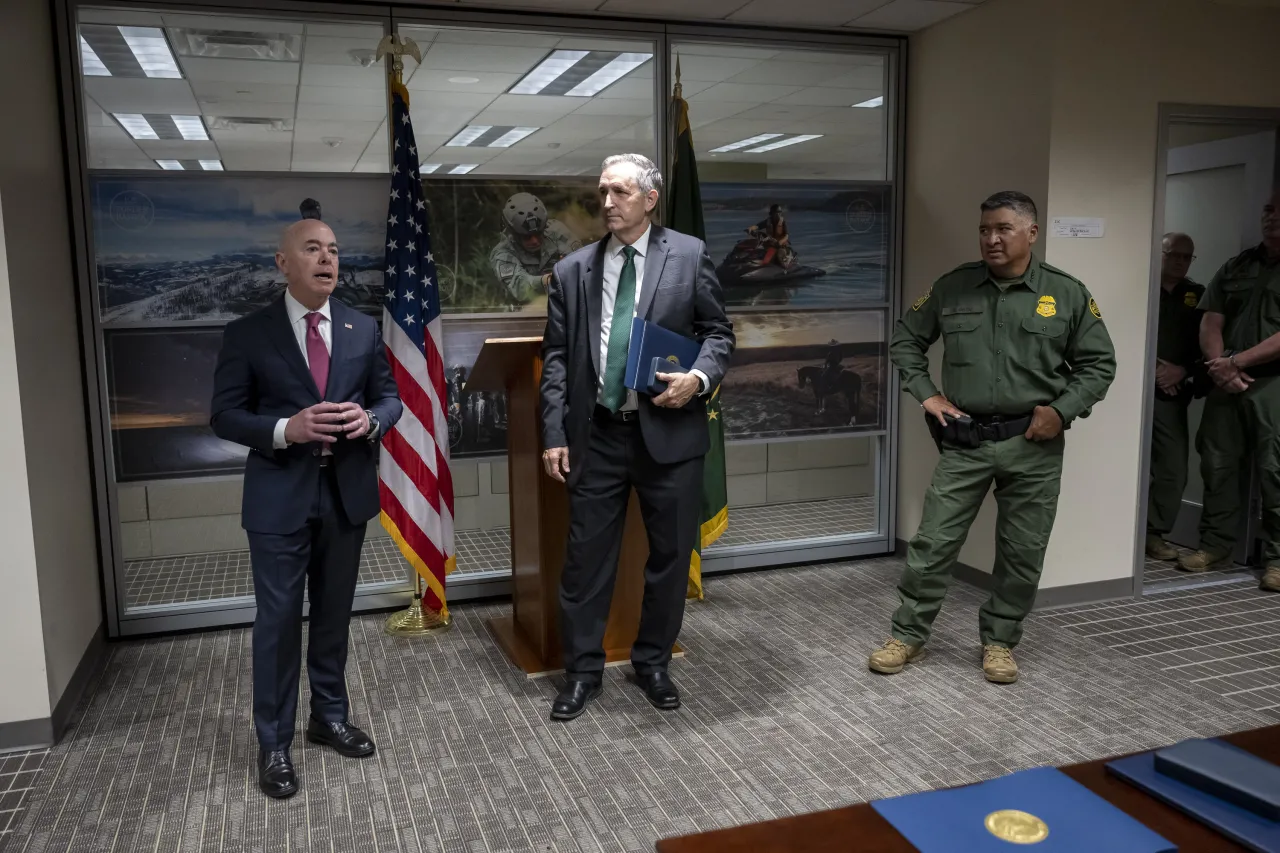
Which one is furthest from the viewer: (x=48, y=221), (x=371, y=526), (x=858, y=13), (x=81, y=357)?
(x=371, y=526)

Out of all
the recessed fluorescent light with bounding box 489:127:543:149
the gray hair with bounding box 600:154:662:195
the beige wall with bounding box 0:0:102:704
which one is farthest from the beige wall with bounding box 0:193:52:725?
the recessed fluorescent light with bounding box 489:127:543:149

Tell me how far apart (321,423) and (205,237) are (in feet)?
6.00

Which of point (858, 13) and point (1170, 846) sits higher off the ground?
point (858, 13)

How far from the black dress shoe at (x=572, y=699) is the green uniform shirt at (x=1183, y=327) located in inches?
136

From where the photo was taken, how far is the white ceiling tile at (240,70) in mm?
3906

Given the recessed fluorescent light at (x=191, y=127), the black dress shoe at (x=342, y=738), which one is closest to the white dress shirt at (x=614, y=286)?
the black dress shoe at (x=342, y=738)

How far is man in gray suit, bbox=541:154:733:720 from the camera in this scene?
10.1ft

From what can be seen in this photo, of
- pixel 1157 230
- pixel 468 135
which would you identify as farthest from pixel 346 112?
pixel 1157 230

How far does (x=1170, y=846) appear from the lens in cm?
139

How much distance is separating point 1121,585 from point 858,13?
2.82 metres

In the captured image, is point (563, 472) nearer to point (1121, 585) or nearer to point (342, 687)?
point (342, 687)

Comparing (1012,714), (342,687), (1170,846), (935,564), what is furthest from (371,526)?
(1170,846)

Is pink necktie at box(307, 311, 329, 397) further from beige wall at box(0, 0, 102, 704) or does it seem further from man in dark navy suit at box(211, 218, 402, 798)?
beige wall at box(0, 0, 102, 704)

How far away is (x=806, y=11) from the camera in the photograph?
4.34 metres
